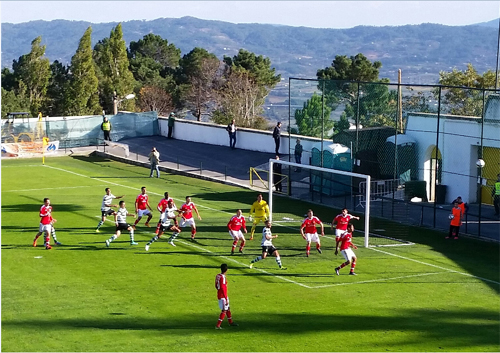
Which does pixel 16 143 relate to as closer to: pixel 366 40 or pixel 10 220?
pixel 10 220

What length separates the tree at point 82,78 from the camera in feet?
213

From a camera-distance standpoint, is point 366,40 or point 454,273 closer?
point 454,273

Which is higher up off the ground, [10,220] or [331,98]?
[331,98]

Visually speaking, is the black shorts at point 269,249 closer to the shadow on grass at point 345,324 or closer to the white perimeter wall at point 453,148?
the shadow on grass at point 345,324

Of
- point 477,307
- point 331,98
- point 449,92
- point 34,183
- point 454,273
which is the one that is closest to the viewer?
point 477,307

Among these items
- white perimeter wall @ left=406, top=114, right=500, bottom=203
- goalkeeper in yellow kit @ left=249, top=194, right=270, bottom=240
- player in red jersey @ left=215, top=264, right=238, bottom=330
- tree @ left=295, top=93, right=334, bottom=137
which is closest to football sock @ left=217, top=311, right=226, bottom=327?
player in red jersey @ left=215, top=264, right=238, bottom=330

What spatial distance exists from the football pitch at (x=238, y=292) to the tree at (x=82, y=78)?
1247 inches

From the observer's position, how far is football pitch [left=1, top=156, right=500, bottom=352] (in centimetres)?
1814

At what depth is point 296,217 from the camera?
34531 mm

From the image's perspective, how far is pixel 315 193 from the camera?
38.5 m

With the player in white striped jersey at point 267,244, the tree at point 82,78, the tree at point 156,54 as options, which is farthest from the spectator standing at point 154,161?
the tree at point 156,54

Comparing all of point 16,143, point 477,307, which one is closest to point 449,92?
point 477,307

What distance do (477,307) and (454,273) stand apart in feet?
13.0

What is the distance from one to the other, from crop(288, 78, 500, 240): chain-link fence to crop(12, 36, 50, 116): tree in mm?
36544
